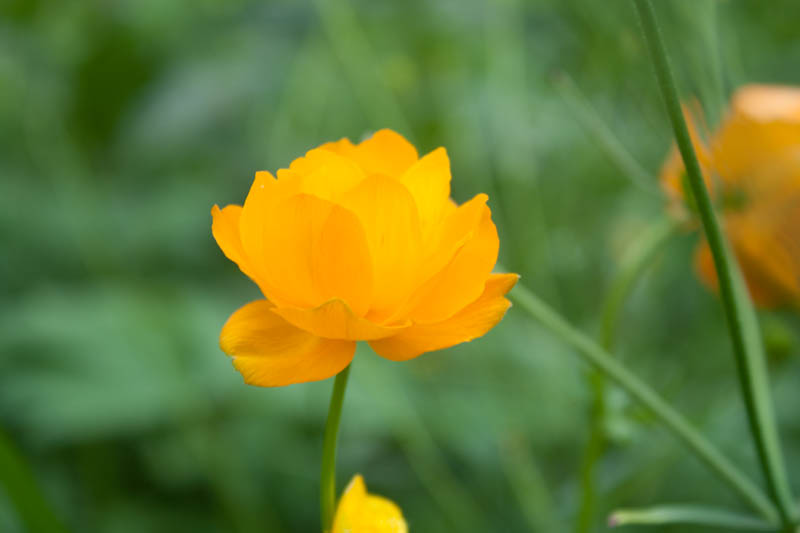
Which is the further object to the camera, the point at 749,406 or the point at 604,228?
the point at 604,228

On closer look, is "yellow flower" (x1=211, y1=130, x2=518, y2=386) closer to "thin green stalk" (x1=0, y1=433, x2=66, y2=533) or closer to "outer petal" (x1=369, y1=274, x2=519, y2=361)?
"outer petal" (x1=369, y1=274, x2=519, y2=361)

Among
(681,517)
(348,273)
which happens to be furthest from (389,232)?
(681,517)

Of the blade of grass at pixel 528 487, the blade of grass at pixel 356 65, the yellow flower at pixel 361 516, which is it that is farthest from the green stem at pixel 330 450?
the blade of grass at pixel 356 65

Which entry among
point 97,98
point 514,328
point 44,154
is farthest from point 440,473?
point 97,98

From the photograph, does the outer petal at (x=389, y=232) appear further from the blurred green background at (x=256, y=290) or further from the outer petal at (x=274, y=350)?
the blurred green background at (x=256, y=290)

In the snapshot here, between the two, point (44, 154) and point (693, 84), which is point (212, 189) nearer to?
point (44, 154)

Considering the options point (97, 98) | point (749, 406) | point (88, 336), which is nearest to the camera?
point (749, 406)
